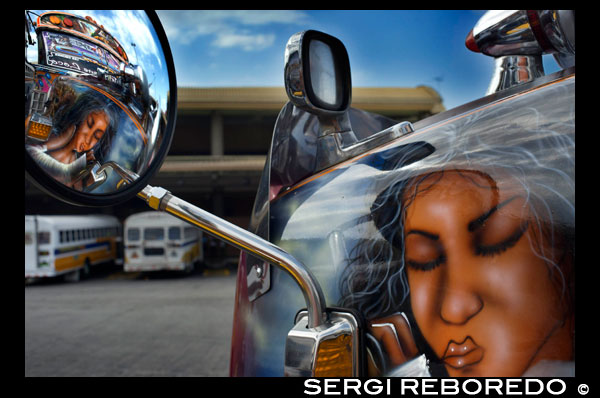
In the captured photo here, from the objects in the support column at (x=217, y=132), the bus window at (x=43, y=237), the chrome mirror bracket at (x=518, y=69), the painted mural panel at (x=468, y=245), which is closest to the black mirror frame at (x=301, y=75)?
the painted mural panel at (x=468, y=245)

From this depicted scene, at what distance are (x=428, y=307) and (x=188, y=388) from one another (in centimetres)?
55

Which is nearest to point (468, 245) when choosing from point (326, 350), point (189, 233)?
point (326, 350)

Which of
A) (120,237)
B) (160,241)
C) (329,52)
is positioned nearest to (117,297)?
(160,241)

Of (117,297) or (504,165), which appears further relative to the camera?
(117,297)

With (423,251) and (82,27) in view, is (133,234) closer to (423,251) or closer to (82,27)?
(82,27)

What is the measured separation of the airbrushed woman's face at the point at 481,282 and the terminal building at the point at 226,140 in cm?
1530

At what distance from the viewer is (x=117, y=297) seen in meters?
10.9

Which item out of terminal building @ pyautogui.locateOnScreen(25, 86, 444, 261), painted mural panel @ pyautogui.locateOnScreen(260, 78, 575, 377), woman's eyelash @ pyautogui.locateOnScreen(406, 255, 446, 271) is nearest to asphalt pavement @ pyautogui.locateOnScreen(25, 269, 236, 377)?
painted mural panel @ pyautogui.locateOnScreen(260, 78, 575, 377)

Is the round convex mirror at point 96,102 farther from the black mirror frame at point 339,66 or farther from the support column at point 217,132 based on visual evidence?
the support column at point 217,132

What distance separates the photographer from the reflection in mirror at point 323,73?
1331 millimetres

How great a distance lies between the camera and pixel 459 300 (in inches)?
35.0

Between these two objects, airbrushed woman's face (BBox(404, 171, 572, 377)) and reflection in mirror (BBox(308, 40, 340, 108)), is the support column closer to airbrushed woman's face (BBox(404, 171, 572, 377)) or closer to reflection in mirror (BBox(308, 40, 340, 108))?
reflection in mirror (BBox(308, 40, 340, 108))

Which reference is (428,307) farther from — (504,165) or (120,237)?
(120,237)

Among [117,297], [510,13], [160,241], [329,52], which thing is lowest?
[117,297]
